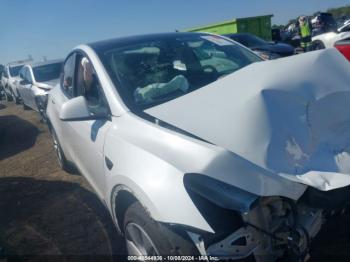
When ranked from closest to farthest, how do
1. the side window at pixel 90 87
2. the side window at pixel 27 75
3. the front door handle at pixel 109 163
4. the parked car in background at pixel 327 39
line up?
1. the front door handle at pixel 109 163
2. the side window at pixel 90 87
3. the side window at pixel 27 75
4. the parked car in background at pixel 327 39

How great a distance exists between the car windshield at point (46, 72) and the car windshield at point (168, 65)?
7077mm

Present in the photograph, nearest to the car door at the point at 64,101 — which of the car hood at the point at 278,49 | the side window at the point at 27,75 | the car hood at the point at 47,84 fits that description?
the car hood at the point at 47,84

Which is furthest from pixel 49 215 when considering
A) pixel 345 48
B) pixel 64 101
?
pixel 345 48

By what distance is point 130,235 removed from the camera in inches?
96.3

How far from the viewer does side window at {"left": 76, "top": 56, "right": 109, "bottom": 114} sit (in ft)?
9.38

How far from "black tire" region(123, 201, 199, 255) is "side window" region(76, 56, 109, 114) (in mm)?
858

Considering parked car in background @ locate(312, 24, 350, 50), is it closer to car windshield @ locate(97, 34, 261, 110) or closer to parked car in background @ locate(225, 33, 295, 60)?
parked car in background @ locate(225, 33, 295, 60)

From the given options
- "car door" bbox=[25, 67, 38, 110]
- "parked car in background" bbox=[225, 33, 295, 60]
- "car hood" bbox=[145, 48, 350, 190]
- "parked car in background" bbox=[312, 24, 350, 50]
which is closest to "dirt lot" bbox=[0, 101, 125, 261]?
"car hood" bbox=[145, 48, 350, 190]

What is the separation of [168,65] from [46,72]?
7.67 meters

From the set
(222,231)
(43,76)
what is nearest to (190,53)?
(222,231)

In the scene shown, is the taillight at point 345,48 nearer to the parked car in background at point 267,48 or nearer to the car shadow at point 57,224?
the parked car in background at point 267,48

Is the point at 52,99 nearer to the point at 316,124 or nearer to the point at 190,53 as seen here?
the point at 190,53

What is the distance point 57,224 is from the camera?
385 cm

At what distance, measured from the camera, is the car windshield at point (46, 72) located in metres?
9.75
